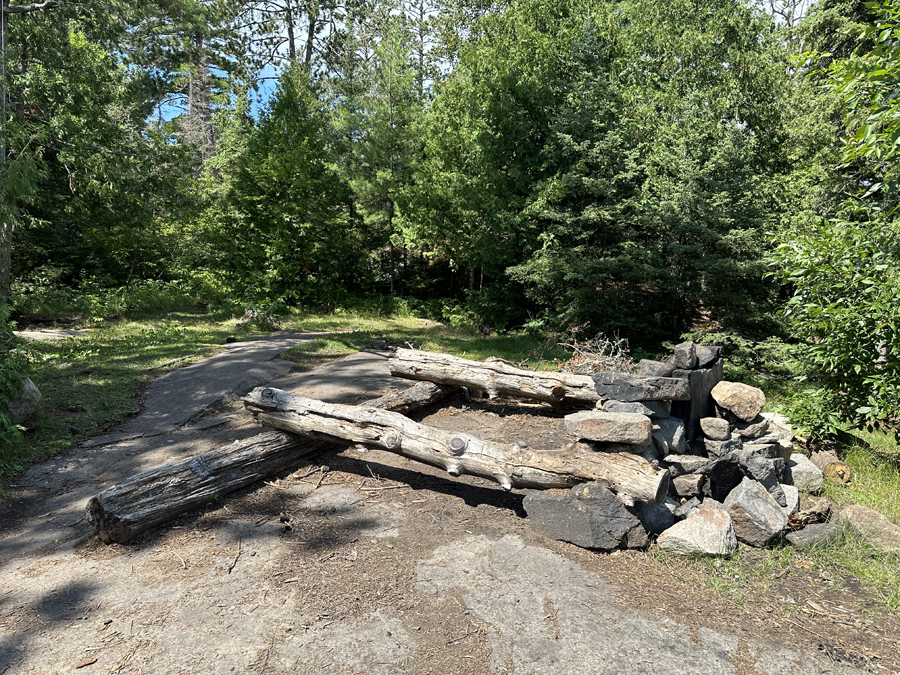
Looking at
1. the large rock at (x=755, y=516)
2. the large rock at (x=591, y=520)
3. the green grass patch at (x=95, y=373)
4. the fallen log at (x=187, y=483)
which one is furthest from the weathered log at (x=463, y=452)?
the green grass patch at (x=95, y=373)

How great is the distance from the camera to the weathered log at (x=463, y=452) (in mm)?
3715

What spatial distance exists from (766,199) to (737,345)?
4143mm

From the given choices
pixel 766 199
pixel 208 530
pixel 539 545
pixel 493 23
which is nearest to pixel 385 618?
pixel 539 545

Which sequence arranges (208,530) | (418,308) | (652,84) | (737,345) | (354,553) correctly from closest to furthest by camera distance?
(354,553), (208,530), (737,345), (652,84), (418,308)

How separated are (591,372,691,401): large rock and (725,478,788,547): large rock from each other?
3.67 feet

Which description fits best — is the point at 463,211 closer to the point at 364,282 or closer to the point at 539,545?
the point at 364,282

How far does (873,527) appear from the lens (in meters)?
3.94

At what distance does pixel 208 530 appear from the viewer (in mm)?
3816

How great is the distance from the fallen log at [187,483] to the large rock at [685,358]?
3661 mm

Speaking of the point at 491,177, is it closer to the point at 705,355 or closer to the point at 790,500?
the point at 705,355

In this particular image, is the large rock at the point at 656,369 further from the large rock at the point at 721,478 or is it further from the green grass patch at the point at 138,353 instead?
the green grass patch at the point at 138,353

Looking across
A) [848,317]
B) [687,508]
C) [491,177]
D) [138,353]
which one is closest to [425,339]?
[491,177]

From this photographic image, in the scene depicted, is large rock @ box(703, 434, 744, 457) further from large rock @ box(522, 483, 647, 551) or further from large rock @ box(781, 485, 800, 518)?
large rock @ box(522, 483, 647, 551)

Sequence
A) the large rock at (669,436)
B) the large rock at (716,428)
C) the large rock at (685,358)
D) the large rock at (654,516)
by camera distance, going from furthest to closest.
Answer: the large rock at (685,358) < the large rock at (716,428) < the large rock at (669,436) < the large rock at (654,516)
